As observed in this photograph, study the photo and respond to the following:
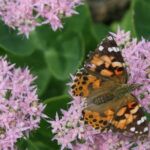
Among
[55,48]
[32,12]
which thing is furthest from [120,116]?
[55,48]

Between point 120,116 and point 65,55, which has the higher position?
point 65,55

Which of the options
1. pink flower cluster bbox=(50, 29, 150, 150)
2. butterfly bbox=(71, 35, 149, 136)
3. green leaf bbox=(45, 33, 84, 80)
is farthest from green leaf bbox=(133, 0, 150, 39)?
butterfly bbox=(71, 35, 149, 136)

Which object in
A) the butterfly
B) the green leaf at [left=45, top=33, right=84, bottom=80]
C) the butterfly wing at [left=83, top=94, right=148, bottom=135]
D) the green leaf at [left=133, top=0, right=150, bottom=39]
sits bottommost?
the butterfly wing at [left=83, top=94, right=148, bottom=135]

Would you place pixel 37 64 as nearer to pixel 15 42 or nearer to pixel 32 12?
pixel 15 42

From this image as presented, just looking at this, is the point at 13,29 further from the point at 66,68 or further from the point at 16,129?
the point at 16,129

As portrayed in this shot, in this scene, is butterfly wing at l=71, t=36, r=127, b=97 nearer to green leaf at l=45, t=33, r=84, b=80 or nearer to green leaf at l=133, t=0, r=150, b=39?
green leaf at l=45, t=33, r=84, b=80
